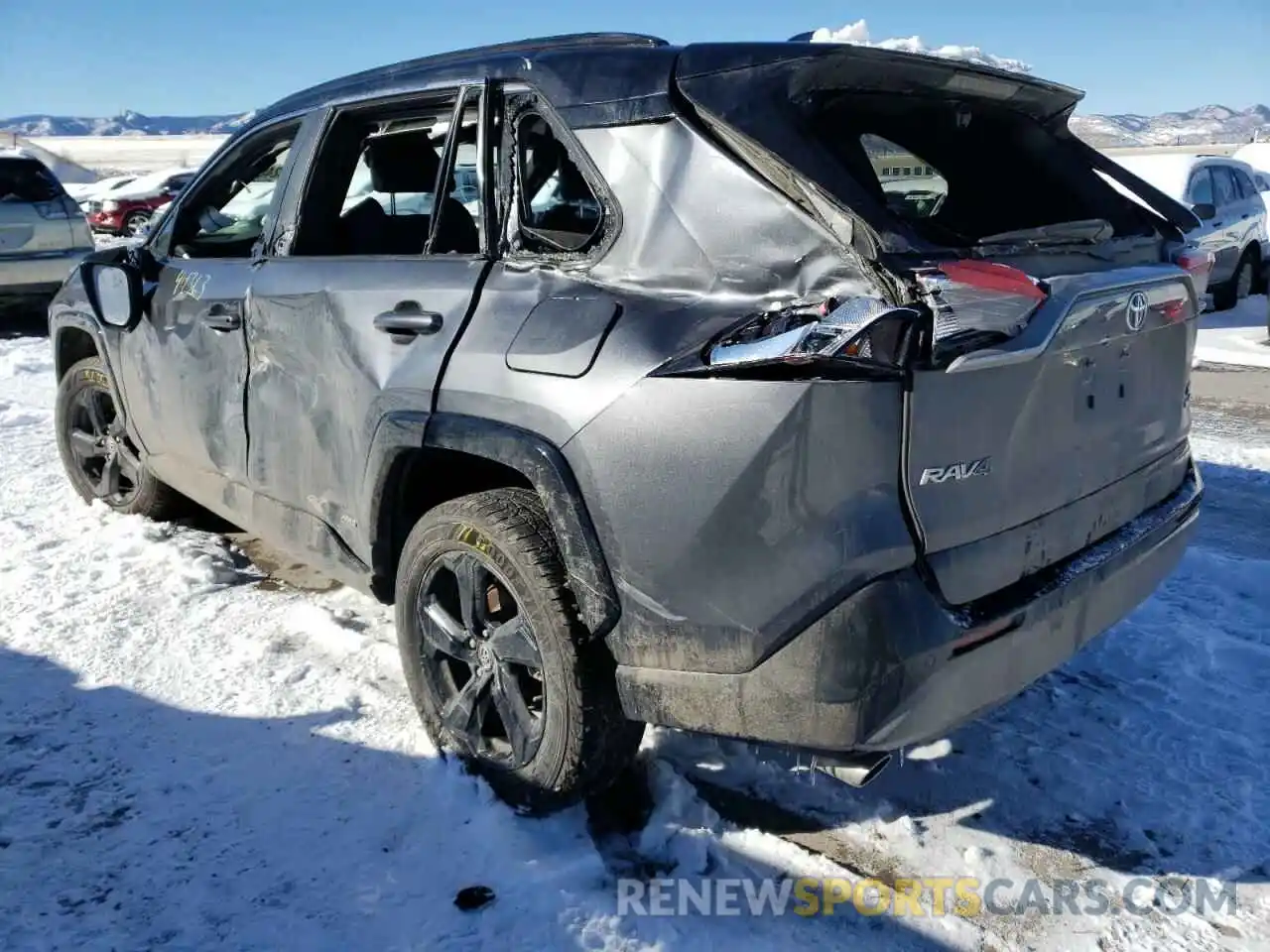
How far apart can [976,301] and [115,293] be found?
11.6 ft

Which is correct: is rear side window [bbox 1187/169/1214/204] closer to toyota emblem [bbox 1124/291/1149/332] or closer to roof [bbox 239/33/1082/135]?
roof [bbox 239/33/1082/135]

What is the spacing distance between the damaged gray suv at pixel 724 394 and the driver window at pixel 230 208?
0.64 metres

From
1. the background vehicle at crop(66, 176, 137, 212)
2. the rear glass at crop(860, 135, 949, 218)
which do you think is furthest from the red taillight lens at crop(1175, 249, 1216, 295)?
the background vehicle at crop(66, 176, 137, 212)

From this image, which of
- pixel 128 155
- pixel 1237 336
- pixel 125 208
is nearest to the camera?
pixel 1237 336

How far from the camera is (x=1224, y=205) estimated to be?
41.0 feet

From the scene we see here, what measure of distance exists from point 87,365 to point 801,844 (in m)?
3.91

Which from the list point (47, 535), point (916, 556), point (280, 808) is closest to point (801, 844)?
point (916, 556)

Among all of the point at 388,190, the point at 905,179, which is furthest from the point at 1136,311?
the point at 388,190

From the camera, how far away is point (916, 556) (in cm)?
210

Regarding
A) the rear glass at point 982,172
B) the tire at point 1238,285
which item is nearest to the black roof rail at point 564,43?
the rear glass at point 982,172

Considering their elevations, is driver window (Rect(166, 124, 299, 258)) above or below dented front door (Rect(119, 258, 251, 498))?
above

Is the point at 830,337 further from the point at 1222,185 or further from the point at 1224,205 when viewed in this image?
the point at 1222,185

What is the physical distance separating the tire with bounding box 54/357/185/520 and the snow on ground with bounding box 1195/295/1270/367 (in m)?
7.67

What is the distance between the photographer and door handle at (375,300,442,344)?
2.72 metres
